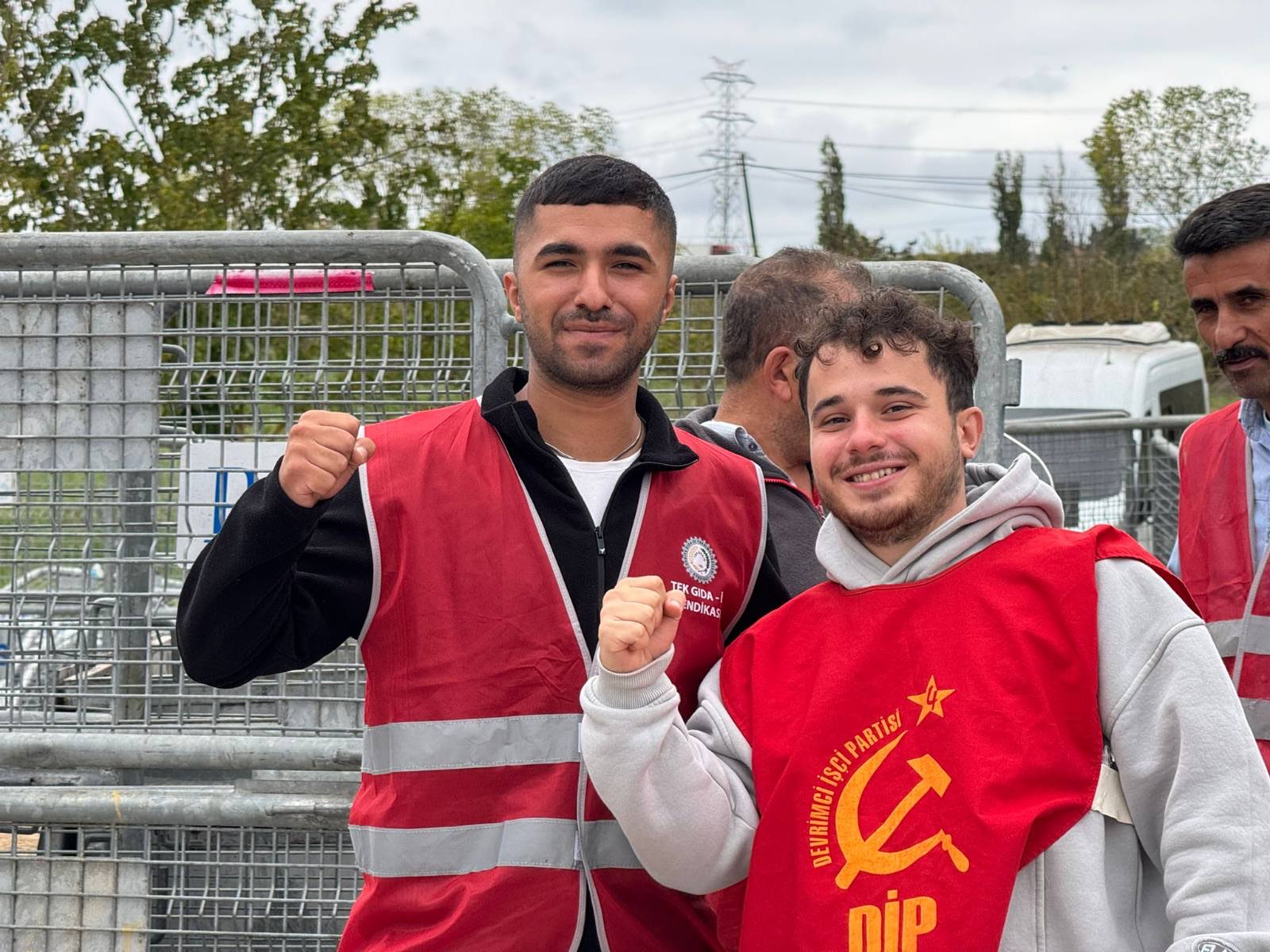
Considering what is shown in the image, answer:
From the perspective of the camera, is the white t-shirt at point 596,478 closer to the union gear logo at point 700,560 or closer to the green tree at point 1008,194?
the union gear logo at point 700,560

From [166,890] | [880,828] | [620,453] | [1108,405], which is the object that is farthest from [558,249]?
[1108,405]

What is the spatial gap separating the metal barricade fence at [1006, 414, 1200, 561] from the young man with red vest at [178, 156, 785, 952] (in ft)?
26.8

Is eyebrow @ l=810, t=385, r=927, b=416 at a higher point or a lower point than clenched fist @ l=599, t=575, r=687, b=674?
higher

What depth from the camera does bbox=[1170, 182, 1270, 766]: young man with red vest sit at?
364 cm

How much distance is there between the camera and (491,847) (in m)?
2.63

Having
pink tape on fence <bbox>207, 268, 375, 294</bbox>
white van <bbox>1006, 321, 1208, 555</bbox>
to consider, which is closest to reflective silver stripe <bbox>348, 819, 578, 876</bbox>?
pink tape on fence <bbox>207, 268, 375, 294</bbox>

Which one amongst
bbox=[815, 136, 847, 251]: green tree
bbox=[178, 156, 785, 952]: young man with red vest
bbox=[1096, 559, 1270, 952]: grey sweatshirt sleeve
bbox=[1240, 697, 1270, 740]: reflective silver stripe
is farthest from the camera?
bbox=[815, 136, 847, 251]: green tree

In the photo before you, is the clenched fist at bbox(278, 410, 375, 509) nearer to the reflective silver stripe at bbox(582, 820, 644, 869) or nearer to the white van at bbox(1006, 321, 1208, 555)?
the reflective silver stripe at bbox(582, 820, 644, 869)

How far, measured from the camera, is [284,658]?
2697 mm

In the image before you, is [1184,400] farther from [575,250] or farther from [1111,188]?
[1111,188]

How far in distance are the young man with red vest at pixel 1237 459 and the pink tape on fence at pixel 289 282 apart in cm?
211

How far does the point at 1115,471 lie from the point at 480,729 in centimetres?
899

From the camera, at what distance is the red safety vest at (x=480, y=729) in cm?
261

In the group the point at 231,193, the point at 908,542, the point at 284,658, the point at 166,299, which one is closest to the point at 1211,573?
the point at 908,542
